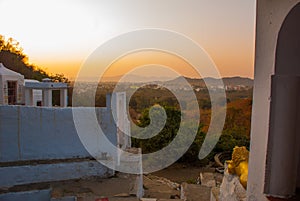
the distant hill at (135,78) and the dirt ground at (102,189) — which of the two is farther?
the distant hill at (135,78)

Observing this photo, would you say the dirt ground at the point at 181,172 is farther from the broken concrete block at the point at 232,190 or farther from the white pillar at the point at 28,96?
the broken concrete block at the point at 232,190

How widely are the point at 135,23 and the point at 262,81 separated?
5534 mm

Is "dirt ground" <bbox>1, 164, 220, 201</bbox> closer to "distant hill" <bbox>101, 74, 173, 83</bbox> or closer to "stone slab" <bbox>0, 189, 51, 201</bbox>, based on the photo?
"stone slab" <bbox>0, 189, 51, 201</bbox>

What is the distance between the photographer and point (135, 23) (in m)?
6.54

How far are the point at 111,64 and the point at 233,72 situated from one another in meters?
2.67

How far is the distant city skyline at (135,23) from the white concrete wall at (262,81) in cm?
375

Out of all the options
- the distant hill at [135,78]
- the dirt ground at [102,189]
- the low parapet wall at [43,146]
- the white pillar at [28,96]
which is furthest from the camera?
the white pillar at [28,96]

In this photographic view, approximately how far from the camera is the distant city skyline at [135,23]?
550 cm

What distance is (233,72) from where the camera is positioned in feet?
19.1

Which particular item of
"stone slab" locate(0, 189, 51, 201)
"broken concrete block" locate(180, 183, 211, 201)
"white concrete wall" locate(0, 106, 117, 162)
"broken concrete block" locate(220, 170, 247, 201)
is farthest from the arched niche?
"white concrete wall" locate(0, 106, 117, 162)

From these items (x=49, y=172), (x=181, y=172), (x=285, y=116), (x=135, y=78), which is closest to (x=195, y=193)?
(x=49, y=172)

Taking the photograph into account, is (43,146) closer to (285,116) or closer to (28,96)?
(28,96)

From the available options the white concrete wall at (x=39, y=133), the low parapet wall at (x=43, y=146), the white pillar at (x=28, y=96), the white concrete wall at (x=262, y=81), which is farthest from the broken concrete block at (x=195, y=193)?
the white pillar at (x=28, y=96)

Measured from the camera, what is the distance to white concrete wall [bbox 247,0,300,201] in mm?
1290
